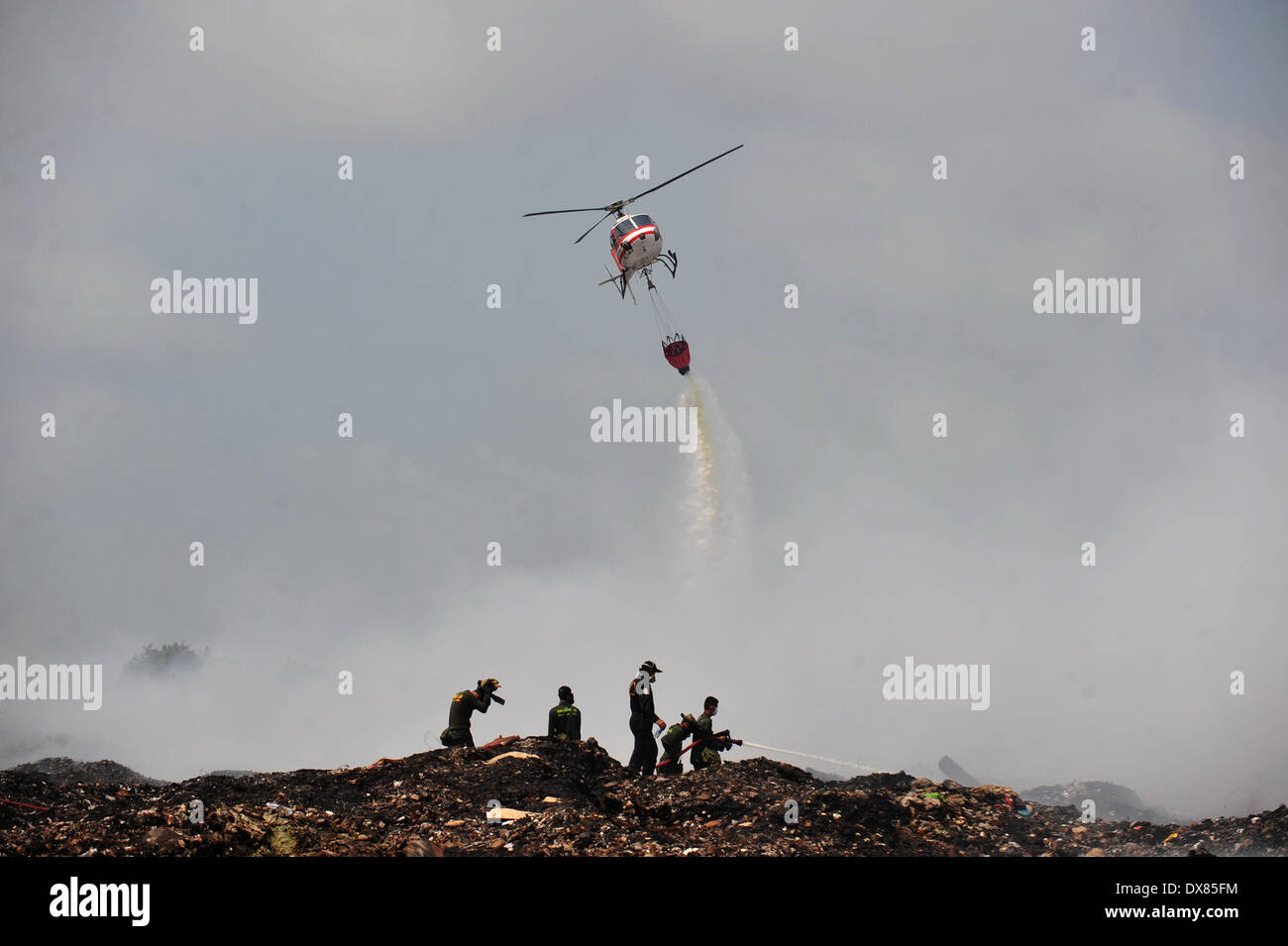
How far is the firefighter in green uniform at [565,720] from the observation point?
87.6 feet

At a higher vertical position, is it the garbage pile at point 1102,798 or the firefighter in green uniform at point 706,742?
the firefighter in green uniform at point 706,742

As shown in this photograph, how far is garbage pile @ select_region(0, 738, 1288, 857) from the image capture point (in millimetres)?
17781

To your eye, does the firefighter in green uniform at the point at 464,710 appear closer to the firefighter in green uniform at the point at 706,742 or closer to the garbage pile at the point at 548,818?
the garbage pile at the point at 548,818

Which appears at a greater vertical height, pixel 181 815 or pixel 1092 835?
pixel 181 815

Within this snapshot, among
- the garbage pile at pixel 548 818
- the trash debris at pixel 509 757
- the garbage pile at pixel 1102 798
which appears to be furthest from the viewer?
the garbage pile at pixel 1102 798

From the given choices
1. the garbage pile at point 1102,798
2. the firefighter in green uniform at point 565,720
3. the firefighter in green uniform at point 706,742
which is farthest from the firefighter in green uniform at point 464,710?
the garbage pile at point 1102,798

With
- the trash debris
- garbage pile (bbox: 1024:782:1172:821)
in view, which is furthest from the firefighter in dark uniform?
garbage pile (bbox: 1024:782:1172:821)

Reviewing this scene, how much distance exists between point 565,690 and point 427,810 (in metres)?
6.64

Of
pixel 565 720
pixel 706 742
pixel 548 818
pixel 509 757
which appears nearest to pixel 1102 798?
pixel 706 742

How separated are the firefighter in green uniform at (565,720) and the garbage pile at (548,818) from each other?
2.13 m

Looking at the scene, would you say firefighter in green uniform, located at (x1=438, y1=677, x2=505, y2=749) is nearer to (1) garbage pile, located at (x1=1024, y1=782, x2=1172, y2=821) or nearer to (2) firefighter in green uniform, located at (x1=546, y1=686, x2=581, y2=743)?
(2) firefighter in green uniform, located at (x1=546, y1=686, x2=581, y2=743)
